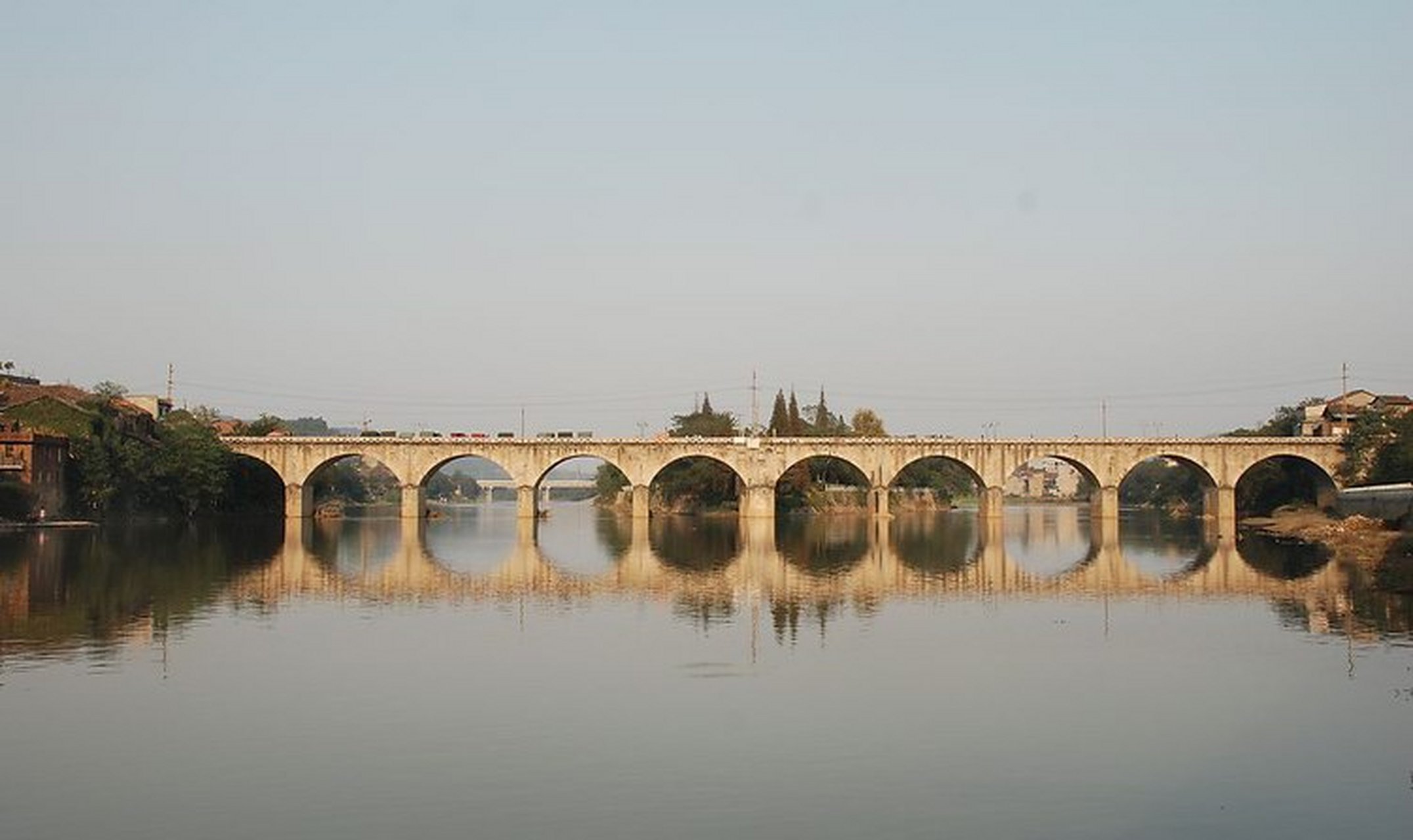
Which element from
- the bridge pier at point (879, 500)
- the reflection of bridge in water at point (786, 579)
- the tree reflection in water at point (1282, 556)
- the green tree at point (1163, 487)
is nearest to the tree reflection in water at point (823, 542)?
the reflection of bridge in water at point (786, 579)

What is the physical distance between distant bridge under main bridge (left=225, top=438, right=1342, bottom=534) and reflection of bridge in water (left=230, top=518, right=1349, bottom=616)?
103 ft

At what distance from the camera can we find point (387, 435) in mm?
96500

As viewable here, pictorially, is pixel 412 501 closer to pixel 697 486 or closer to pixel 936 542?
pixel 697 486

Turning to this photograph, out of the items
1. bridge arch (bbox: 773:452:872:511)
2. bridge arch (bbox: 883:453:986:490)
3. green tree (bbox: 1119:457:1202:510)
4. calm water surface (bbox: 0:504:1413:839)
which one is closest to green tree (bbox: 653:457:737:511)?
bridge arch (bbox: 773:452:872:511)

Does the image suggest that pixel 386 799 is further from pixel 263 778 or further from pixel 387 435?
pixel 387 435

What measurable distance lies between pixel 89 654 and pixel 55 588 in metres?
13.5

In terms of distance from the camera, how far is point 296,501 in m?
93.9

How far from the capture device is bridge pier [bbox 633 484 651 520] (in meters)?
95.8

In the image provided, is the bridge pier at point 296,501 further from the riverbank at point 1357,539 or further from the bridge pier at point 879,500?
the riverbank at point 1357,539

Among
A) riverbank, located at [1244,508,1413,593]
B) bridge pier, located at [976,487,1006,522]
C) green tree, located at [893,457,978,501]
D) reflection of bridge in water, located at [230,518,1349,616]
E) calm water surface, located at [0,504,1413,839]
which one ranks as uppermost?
green tree, located at [893,457,978,501]

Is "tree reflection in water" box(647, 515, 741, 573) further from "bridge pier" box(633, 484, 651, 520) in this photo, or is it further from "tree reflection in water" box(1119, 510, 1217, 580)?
"tree reflection in water" box(1119, 510, 1217, 580)

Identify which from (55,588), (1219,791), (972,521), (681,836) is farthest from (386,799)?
(972,521)

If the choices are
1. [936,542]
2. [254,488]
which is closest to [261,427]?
[254,488]

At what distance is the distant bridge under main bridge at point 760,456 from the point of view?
308 ft
